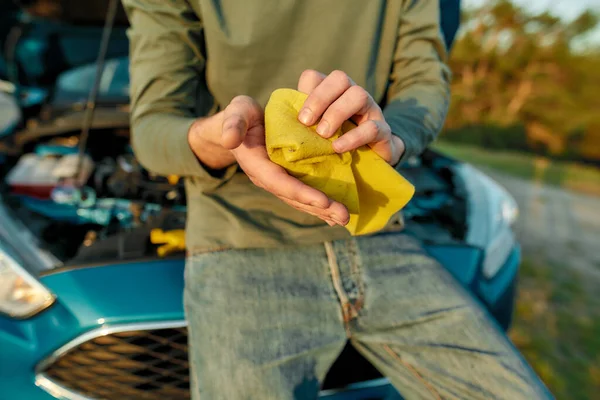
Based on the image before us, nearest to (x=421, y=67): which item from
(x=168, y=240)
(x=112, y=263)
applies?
(x=168, y=240)

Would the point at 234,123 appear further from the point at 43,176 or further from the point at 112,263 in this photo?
the point at 43,176

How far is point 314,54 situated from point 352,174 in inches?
18.9

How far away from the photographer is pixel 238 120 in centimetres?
72

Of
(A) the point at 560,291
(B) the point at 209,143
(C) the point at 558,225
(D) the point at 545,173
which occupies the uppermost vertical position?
(B) the point at 209,143

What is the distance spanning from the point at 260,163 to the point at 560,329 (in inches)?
95.6

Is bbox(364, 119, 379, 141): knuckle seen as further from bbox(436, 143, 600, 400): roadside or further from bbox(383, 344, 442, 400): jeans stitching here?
bbox(436, 143, 600, 400): roadside

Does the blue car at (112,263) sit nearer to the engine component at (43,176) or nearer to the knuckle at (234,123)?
the engine component at (43,176)

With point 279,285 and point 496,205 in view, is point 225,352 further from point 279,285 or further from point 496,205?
point 496,205

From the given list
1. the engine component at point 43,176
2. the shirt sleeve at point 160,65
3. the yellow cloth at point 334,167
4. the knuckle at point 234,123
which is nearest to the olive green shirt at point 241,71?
the shirt sleeve at point 160,65

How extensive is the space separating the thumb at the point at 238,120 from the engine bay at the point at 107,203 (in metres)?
0.71

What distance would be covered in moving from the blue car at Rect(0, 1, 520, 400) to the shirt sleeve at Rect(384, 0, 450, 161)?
351 millimetres

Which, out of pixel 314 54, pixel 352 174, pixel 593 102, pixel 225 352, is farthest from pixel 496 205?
pixel 593 102

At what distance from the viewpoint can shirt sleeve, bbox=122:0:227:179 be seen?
3.50 feet

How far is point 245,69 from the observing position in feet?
3.63
